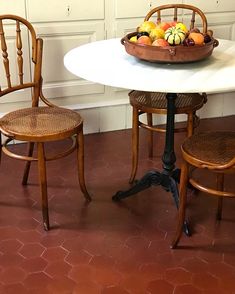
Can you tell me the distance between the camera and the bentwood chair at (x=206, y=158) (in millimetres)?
1875

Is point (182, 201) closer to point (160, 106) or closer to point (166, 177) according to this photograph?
point (166, 177)

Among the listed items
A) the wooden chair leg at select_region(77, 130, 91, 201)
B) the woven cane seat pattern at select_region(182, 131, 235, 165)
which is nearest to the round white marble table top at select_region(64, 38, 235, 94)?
the woven cane seat pattern at select_region(182, 131, 235, 165)

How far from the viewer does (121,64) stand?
6.75 ft

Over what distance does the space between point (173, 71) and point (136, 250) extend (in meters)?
0.76

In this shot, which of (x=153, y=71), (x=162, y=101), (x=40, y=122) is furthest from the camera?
(x=162, y=101)

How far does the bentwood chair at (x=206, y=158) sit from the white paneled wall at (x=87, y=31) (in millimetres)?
1253

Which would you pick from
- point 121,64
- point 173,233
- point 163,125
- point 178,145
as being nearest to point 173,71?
point 121,64

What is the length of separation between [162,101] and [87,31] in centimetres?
88

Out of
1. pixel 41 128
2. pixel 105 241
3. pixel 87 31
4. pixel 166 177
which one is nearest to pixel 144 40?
pixel 41 128

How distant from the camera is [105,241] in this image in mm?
2166

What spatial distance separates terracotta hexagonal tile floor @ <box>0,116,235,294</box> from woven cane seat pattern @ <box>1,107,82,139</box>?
427 millimetres

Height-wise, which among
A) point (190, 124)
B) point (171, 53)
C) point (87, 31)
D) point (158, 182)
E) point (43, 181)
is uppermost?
point (171, 53)

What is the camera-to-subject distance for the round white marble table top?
5.90 ft

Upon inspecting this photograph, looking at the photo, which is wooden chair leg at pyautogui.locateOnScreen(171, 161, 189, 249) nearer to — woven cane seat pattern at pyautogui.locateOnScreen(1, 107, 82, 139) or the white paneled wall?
woven cane seat pattern at pyautogui.locateOnScreen(1, 107, 82, 139)
